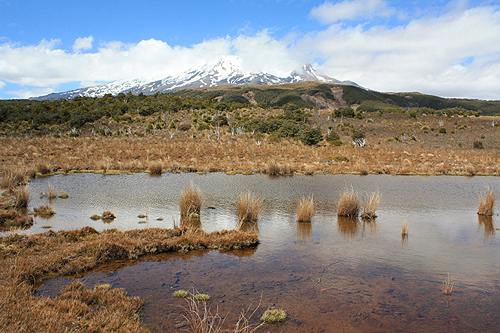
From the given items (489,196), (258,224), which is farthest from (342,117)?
(258,224)

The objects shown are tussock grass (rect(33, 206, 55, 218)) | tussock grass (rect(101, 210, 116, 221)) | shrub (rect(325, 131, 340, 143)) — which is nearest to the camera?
tussock grass (rect(101, 210, 116, 221))

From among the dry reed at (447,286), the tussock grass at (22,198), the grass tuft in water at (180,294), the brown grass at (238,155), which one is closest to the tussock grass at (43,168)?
the brown grass at (238,155)

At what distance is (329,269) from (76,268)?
18.2ft

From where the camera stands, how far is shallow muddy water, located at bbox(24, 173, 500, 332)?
5.45 metres

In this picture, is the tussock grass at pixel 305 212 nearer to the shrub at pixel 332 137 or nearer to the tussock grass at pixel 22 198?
the tussock grass at pixel 22 198

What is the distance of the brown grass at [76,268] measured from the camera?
4.50 m

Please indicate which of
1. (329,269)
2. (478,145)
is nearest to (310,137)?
(478,145)

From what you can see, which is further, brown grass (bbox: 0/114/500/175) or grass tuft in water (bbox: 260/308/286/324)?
brown grass (bbox: 0/114/500/175)

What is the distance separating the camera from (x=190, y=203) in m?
11.9

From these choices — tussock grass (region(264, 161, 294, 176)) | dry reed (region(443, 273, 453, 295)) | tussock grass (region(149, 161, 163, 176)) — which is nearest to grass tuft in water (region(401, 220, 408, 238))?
dry reed (region(443, 273, 453, 295))

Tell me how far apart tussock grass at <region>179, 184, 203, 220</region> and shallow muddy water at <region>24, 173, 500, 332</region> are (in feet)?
1.42

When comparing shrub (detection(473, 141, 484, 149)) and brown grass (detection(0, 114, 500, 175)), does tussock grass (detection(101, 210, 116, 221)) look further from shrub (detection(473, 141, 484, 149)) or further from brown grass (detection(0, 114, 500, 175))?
shrub (detection(473, 141, 484, 149))

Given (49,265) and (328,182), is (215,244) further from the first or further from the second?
(328,182)

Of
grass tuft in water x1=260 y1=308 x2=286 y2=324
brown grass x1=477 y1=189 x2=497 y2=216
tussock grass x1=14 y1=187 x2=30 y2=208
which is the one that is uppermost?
tussock grass x1=14 y1=187 x2=30 y2=208
